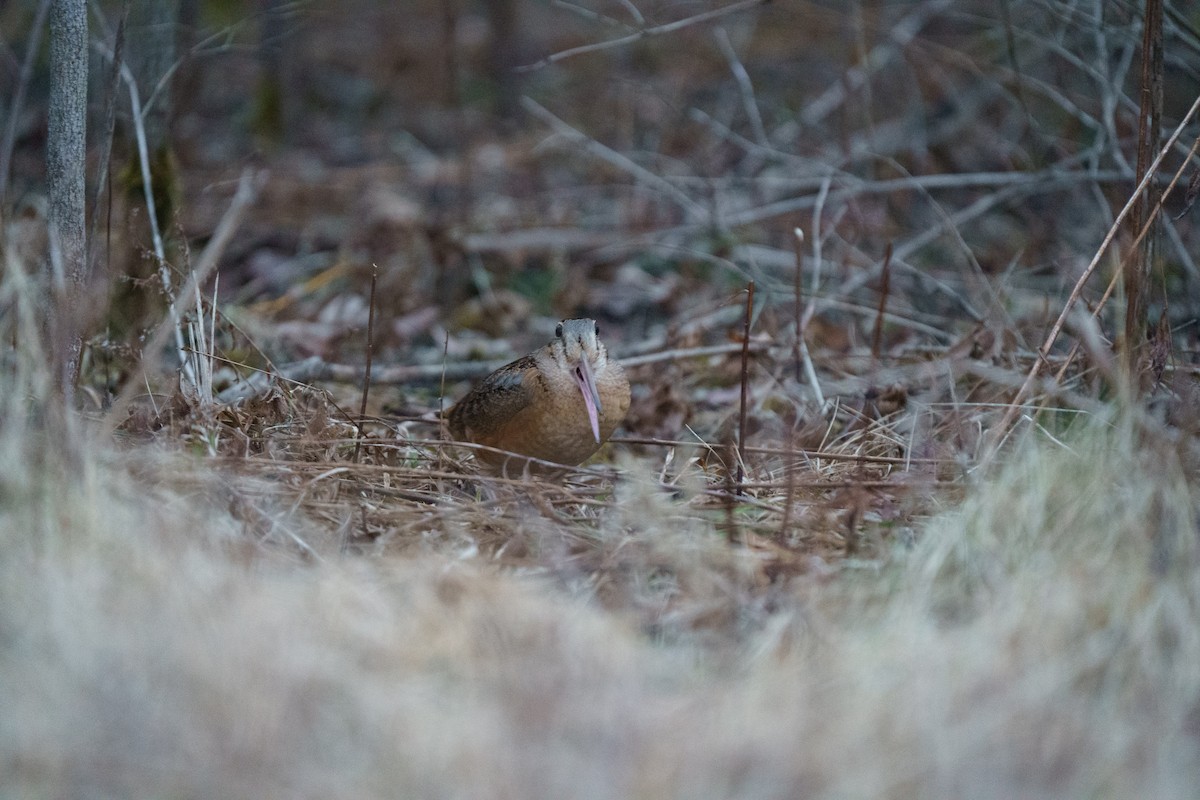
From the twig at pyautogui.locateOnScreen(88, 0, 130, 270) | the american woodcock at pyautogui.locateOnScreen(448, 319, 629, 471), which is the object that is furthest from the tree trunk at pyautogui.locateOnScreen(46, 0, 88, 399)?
the american woodcock at pyautogui.locateOnScreen(448, 319, 629, 471)

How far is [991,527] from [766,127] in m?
6.44

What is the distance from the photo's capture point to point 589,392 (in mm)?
4090

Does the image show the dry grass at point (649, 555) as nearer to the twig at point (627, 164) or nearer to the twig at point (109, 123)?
the twig at point (627, 164)

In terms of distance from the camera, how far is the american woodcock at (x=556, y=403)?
411 cm

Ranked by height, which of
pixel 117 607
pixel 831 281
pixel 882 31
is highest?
pixel 882 31

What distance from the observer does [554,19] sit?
12.3m

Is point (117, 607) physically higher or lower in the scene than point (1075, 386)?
higher

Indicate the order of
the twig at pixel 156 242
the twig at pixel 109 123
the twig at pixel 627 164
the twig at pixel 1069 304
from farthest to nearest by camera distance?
the twig at pixel 627 164 < the twig at pixel 156 242 < the twig at pixel 109 123 < the twig at pixel 1069 304

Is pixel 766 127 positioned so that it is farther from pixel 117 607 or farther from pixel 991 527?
pixel 117 607

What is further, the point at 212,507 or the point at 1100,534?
the point at 212,507

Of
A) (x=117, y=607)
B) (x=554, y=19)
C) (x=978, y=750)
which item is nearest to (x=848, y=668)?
(x=978, y=750)

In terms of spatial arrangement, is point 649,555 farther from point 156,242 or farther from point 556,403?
point 156,242

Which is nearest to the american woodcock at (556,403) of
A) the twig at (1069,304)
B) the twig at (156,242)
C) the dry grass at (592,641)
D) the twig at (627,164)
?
the dry grass at (592,641)

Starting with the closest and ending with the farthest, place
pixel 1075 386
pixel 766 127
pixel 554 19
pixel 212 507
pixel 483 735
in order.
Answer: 1. pixel 483 735
2. pixel 212 507
3. pixel 1075 386
4. pixel 766 127
5. pixel 554 19
